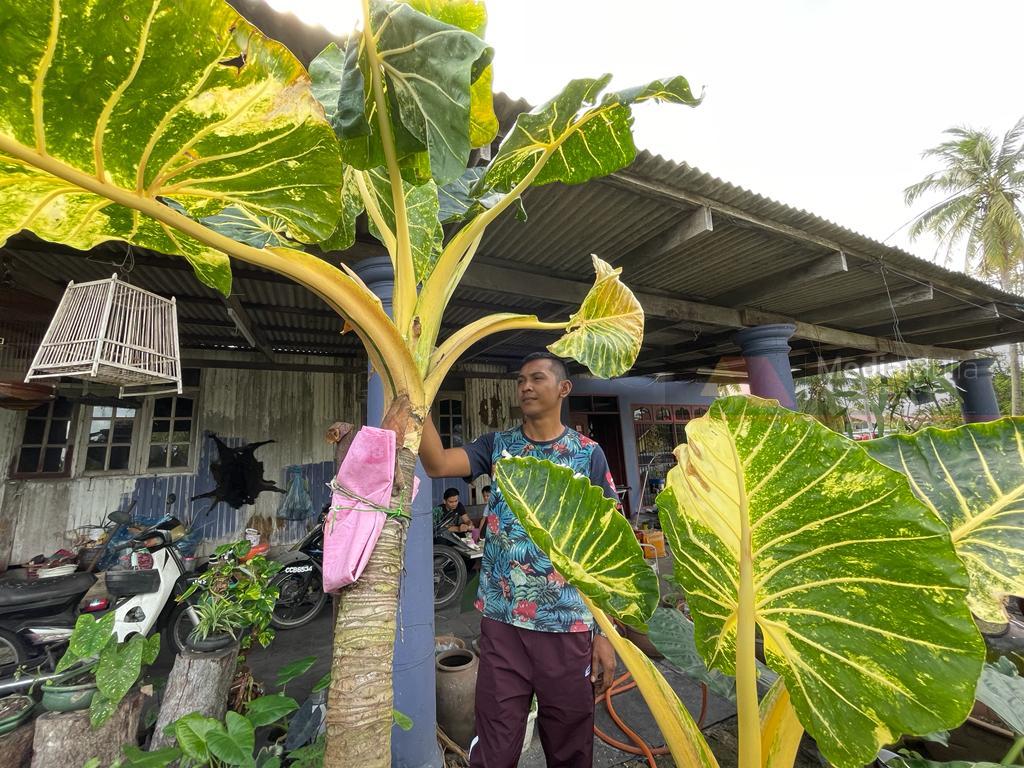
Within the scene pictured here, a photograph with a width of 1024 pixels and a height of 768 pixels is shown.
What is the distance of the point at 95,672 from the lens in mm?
1988

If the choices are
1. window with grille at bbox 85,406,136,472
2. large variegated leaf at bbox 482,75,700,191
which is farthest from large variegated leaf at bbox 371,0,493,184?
window with grille at bbox 85,406,136,472

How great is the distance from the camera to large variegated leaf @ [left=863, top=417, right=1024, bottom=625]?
66 cm

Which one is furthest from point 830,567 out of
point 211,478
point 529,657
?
point 211,478

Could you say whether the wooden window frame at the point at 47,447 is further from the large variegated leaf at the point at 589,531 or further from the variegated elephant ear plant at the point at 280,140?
the large variegated leaf at the point at 589,531

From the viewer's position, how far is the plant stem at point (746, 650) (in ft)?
1.73

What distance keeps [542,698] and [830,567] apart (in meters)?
1.52

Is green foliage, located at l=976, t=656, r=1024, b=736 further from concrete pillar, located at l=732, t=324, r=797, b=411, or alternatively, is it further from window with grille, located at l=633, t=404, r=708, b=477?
window with grille, located at l=633, t=404, r=708, b=477

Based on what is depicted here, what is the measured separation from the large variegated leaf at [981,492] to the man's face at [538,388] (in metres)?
1.21

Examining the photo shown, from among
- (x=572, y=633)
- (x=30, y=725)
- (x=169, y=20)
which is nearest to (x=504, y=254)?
(x=572, y=633)

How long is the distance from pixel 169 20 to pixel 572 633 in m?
1.90

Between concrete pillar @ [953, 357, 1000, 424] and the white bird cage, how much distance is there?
39.3ft

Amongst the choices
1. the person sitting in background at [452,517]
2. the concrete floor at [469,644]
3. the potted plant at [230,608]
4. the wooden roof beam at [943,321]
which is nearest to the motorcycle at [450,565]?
the concrete floor at [469,644]

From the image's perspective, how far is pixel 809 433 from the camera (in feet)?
1.49

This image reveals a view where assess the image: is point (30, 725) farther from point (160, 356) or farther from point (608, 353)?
point (608, 353)
